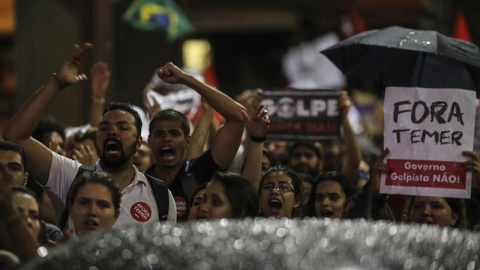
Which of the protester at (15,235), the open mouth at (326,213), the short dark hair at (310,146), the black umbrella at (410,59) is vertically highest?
the black umbrella at (410,59)

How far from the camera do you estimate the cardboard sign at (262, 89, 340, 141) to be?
449 inches

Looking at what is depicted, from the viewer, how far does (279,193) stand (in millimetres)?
7895

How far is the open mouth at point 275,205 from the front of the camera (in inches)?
309

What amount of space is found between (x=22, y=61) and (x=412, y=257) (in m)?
15.7

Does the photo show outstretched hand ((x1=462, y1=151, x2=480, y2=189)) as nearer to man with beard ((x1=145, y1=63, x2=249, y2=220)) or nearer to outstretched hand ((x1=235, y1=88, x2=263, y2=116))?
man with beard ((x1=145, y1=63, x2=249, y2=220))

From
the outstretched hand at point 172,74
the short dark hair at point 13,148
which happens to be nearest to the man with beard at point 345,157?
the outstretched hand at point 172,74

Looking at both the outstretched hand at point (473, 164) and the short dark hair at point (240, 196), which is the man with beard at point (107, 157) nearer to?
the short dark hair at point (240, 196)

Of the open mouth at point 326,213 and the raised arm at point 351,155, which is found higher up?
the raised arm at point 351,155

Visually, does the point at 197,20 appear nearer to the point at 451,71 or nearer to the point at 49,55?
the point at 49,55

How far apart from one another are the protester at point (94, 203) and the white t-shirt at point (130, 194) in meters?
0.78

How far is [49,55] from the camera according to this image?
19078mm

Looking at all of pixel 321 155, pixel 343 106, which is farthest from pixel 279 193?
pixel 321 155

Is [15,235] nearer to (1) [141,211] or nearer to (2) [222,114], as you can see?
(1) [141,211]

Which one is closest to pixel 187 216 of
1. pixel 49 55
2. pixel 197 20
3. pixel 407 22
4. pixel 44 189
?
pixel 44 189
